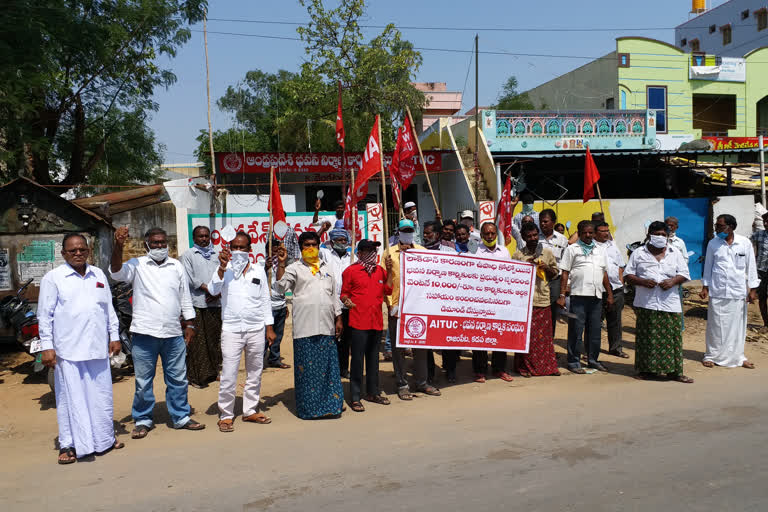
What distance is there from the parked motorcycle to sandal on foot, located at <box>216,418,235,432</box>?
2.11 m

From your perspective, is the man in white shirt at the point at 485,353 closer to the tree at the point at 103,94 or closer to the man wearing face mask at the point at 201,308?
the man wearing face mask at the point at 201,308

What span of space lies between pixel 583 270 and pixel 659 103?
806 inches

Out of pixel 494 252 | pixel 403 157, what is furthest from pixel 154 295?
pixel 403 157

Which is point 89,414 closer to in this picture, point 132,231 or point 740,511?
point 740,511

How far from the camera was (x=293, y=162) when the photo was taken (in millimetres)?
16703

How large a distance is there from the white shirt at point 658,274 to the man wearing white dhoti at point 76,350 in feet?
17.9

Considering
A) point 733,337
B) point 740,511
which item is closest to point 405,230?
point 740,511

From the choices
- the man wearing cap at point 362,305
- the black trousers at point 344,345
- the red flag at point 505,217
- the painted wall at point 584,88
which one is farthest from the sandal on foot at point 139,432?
the painted wall at point 584,88

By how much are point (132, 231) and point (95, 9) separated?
6655mm

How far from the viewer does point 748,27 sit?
33.9m

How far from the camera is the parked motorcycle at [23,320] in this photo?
265 inches

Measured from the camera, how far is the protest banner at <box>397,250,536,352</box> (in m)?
6.25

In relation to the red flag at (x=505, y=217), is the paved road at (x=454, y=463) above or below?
below

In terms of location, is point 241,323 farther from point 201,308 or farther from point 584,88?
point 584,88
